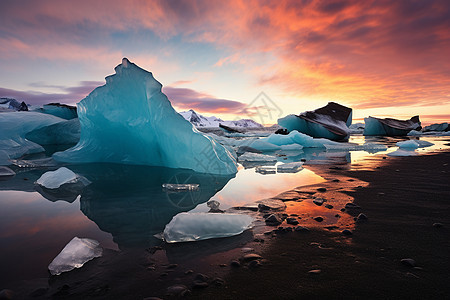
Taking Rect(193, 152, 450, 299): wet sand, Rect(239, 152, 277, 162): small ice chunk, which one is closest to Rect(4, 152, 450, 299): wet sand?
Rect(193, 152, 450, 299): wet sand

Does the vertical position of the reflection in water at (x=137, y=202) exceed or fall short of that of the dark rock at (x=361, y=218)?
it exceeds it

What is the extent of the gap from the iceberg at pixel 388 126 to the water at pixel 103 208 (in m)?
22.9

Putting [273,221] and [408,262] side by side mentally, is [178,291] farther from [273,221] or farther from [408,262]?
[408,262]

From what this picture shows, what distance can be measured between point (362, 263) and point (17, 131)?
1047cm

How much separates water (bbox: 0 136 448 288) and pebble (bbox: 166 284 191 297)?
0.55 metres

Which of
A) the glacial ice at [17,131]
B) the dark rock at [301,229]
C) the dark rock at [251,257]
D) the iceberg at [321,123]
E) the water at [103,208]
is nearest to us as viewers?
the dark rock at [251,257]

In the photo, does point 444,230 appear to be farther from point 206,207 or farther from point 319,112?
point 319,112

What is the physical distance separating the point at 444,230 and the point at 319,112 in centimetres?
1917

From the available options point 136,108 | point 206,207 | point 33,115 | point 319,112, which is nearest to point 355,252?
point 206,207

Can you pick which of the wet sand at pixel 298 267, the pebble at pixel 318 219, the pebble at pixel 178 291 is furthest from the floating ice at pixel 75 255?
the pebble at pixel 318 219

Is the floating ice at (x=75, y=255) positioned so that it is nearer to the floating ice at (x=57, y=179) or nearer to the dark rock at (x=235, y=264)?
the dark rock at (x=235, y=264)

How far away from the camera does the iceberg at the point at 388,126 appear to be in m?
22.8

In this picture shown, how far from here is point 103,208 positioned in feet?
8.12

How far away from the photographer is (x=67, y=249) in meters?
1.44
